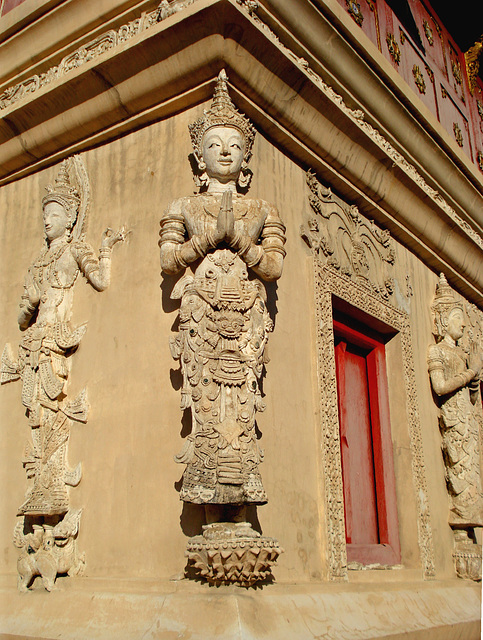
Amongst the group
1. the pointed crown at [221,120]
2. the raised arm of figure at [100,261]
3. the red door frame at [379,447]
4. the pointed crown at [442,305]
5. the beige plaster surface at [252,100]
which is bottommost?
the red door frame at [379,447]

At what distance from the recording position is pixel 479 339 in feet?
30.2

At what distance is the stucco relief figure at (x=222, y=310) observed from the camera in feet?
13.4

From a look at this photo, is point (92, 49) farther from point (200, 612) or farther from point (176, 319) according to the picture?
point (200, 612)

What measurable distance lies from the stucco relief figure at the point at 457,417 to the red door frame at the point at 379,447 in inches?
34.5

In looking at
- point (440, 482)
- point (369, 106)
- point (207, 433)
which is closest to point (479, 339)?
point (440, 482)

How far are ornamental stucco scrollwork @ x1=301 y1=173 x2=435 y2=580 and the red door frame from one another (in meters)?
0.22

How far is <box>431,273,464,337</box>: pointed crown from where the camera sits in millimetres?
7969

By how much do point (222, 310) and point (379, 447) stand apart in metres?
2.98

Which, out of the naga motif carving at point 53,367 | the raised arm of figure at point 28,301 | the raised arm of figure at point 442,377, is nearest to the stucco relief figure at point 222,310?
the naga motif carving at point 53,367

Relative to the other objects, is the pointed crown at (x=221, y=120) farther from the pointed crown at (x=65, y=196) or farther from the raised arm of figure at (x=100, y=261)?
the pointed crown at (x=65, y=196)

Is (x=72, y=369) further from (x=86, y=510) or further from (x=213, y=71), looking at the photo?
(x=213, y=71)

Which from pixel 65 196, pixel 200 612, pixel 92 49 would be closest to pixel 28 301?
pixel 65 196

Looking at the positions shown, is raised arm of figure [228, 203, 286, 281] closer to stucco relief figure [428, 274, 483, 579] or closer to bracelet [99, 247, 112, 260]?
bracelet [99, 247, 112, 260]

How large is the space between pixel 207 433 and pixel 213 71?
282cm
